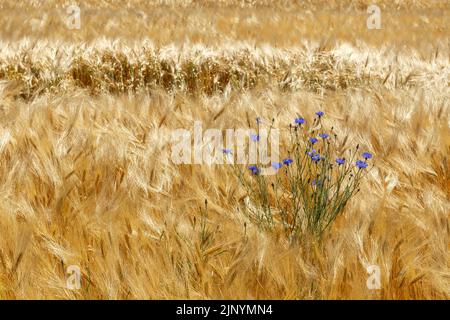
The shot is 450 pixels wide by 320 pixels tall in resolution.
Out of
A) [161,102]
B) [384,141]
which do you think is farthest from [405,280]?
[161,102]

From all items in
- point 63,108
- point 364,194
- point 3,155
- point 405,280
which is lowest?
point 405,280

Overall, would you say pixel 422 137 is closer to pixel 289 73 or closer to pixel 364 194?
pixel 364 194

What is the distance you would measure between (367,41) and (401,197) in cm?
399

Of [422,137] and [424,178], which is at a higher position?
[422,137]

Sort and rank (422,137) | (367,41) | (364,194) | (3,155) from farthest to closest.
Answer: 1. (367,41)
2. (422,137)
3. (3,155)
4. (364,194)

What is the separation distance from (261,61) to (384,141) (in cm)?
213

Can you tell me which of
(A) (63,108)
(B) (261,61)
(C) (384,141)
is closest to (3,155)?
(A) (63,108)

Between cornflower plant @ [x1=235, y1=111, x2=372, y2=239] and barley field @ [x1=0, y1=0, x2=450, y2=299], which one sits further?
cornflower plant @ [x1=235, y1=111, x2=372, y2=239]

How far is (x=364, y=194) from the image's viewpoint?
173 centimetres

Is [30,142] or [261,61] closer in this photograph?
[30,142]

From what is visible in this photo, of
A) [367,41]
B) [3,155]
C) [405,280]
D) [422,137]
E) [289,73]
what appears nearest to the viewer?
[405,280]

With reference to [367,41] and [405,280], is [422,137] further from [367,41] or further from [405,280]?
[367,41]

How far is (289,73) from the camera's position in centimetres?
420

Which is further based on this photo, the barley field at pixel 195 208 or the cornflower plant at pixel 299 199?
the cornflower plant at pixel 299 199
